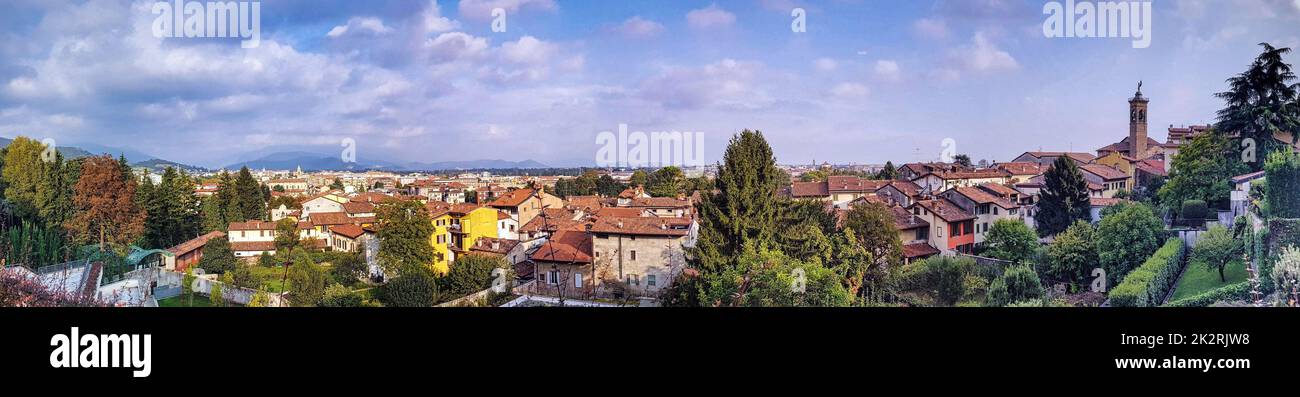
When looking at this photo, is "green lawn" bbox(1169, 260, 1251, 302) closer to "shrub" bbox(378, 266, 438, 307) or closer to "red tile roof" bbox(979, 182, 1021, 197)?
"red tile roof" bbox(979, 182, 1021, 197)

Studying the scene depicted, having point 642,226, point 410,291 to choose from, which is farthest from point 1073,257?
point 410,291

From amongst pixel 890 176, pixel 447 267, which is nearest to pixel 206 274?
pixel 447 267

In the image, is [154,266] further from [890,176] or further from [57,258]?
[890,176]

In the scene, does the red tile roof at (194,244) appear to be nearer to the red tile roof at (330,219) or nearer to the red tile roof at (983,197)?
the red tile roof at (330,219)

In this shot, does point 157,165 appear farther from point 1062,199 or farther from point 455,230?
point 1062,199
